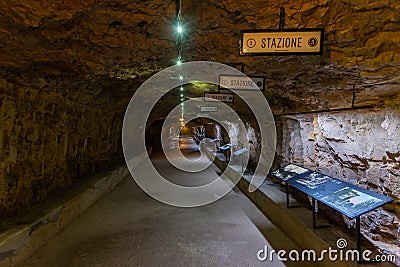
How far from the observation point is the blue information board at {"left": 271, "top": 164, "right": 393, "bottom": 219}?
2.88 metres

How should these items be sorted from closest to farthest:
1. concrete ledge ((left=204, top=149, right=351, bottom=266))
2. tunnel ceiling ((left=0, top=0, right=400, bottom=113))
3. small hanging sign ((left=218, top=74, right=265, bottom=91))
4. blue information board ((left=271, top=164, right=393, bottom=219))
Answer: tunnel ceiling ((left=0, top=0, right=400, bottom=113)), blue information board ((left=271, top=164, right=393, bottom=219)), concrete ledge ((left=204, top=149, right=351, bottom=266)), small hanging sign ((left=218, top=74, right=265, bottom=91))

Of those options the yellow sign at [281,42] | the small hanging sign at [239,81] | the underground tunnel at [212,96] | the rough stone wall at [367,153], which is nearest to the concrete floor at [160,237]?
the underground tunnel at [212,96]

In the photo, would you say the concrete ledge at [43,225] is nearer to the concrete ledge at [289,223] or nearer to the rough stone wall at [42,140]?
the rough stone wall at [42,140]

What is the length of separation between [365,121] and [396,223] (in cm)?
137

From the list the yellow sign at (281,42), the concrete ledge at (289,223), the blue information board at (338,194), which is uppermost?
the yellow sign at (281,42)

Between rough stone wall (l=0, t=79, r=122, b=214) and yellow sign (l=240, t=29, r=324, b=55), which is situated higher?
yellow sign (l=240, t=29, r=324, b=55)

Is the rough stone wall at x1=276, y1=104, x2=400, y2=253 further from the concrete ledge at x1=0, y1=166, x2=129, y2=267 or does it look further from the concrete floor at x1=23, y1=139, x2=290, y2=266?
the concrete ledge at x1=0, y1=166, x2=129, y2=267

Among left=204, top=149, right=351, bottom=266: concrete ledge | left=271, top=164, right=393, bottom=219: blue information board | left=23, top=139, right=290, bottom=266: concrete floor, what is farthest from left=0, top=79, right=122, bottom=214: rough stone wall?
left=271, top=164, right=393, bottom=219: blue information board

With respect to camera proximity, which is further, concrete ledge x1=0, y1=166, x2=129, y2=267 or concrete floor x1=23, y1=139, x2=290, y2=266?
concrete floor x1=23, y1=139, x2=290, y2=266

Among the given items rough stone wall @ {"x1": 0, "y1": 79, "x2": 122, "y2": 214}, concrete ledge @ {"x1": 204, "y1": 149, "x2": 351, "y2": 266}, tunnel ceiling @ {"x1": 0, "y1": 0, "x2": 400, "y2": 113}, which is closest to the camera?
tunnel ceiling @ {"x1": 0, "y1": 0, "x2": 400, "y2": 113}

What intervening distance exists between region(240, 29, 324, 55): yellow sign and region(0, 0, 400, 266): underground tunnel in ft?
0.04

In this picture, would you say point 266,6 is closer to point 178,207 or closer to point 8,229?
point 8,229

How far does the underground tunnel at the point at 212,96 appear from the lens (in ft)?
Result: 8.53

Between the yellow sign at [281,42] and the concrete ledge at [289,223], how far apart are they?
2220mm
